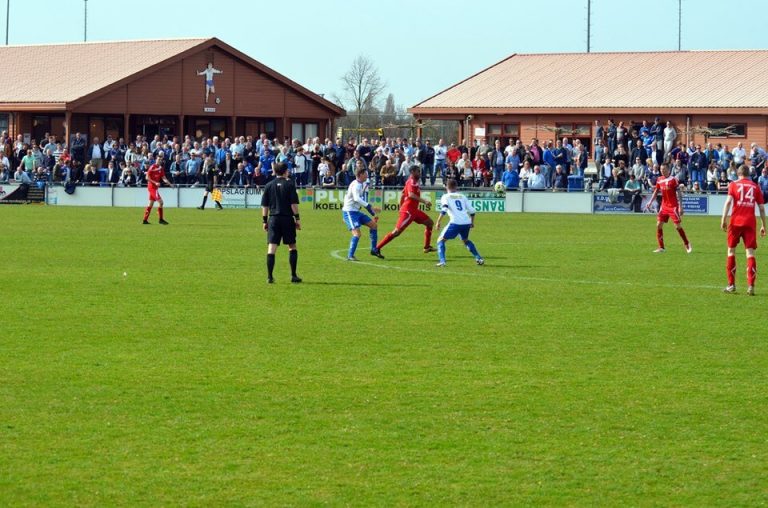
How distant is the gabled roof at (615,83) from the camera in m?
55.9

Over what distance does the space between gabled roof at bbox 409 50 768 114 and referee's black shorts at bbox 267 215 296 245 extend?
3751cm

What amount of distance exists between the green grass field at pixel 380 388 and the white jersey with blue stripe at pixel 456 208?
5.21 ft

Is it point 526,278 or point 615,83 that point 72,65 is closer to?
point 615,83

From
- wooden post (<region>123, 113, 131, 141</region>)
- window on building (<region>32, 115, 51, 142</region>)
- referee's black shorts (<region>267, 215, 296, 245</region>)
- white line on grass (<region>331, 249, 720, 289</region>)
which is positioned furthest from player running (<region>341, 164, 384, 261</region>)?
window on building (<region>32, 115, 51, 142</region>)

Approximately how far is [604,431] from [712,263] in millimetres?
15957

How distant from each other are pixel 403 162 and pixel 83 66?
70.4ft

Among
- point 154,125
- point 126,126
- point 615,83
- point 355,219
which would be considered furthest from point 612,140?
point 355,219

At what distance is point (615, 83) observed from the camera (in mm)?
59656

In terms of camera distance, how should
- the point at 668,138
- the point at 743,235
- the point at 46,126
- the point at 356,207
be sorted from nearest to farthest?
the point at 743,235 < the point at 356,207 < the point at 668,138 < the point at 46,126

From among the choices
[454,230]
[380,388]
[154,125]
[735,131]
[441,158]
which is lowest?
[380,388]

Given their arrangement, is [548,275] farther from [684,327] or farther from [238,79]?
[238,79]

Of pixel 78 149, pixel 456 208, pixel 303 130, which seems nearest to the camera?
pixel 456 208

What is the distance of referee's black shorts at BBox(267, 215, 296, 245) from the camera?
1950cm

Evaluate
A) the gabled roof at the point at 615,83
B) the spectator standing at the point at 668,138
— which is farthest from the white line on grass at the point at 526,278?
the gabled roof at the point at 615,83
